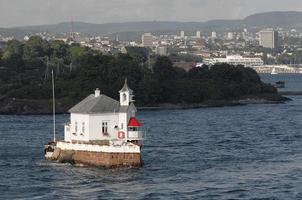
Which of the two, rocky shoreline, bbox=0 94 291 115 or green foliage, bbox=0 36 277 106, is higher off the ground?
green foliage, bbox=0 36 277 106

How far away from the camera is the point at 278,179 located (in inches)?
1725

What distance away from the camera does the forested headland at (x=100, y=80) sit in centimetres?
11231

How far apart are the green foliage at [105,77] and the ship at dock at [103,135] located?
59650mm

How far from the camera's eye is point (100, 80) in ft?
387

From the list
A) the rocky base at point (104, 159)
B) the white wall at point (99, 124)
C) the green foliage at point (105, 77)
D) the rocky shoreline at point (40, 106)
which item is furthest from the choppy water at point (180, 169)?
the green foliage at point (105, 77)

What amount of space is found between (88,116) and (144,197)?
10134mm

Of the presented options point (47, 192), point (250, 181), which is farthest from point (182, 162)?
point (47, 192)

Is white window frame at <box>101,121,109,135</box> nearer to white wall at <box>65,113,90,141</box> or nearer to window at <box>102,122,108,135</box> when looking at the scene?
window at <box>102,122,108,135</box>

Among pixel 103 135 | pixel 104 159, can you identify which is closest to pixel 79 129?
pixel 103 135

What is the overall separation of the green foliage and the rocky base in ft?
200

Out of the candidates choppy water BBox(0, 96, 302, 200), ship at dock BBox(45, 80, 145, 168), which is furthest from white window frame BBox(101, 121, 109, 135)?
choppy water BBox(0, 96, 302, 200)

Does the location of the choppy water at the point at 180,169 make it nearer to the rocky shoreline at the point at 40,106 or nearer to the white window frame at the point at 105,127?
the white window frame at the point at 105,127

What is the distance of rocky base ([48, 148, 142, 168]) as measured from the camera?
151 ft

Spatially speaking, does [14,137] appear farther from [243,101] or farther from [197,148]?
[243,101]
